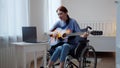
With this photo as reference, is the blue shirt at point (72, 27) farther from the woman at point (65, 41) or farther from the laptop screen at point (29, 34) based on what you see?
the laptop screen at point (29, 34)

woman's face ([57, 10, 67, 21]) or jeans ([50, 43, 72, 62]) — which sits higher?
woman's face ([57, 10, 67, 21])

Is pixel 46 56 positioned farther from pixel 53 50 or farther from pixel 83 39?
pixel 83 39

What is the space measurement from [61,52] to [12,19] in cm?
108

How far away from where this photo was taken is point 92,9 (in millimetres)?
6461

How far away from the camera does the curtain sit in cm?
359

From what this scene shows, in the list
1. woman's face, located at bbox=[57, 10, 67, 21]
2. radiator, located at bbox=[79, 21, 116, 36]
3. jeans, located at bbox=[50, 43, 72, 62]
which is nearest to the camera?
jeans, located at bbox=[50, 43, 72, 62]

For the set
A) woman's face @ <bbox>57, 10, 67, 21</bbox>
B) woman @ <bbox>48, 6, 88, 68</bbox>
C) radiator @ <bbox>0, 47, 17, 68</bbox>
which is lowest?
radiator @ <bbox>0, 47, 17, 68</bbox>

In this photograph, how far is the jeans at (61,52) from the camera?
3.33 meters

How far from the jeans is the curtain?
84 centimetres

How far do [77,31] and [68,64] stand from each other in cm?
53

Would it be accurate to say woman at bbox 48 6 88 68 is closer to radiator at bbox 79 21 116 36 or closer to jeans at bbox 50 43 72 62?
jeans at bbox 50 43 72 62

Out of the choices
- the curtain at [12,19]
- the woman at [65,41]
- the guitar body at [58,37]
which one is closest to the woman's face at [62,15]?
the woman at [65,41]

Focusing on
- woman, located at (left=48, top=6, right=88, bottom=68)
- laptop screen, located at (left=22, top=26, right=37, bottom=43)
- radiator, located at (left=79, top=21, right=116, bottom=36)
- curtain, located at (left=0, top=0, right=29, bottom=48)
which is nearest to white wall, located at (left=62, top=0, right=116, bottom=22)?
radiator, located at (left=79, top=21, right=116, bottom=36)

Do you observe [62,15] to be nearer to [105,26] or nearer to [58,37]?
[58,37]
